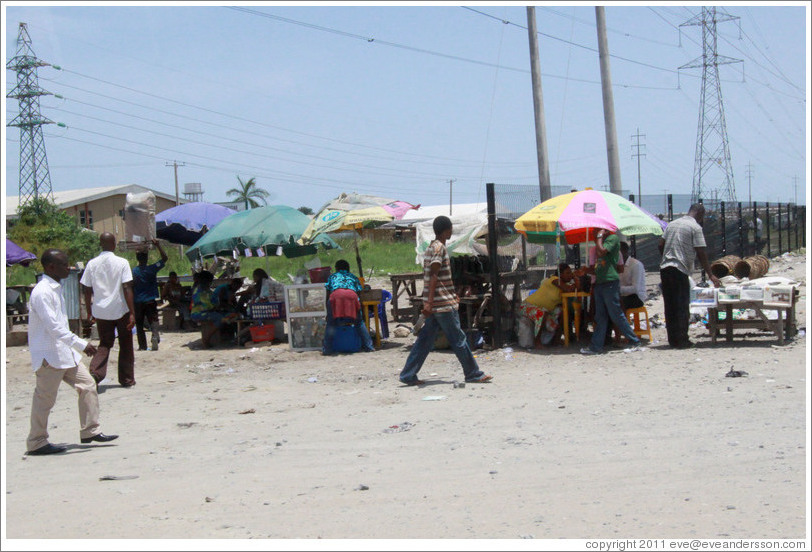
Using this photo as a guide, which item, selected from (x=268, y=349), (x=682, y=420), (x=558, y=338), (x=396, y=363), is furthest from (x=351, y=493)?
(x=268, y=349)

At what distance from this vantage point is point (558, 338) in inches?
512

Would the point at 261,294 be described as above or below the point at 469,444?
above

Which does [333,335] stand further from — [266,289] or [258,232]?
[258,232]

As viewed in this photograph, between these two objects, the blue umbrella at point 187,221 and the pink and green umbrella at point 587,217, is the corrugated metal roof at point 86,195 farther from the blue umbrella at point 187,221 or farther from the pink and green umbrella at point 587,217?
the pink and green umbrella at point 587,217

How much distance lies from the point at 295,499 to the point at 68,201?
56769mm

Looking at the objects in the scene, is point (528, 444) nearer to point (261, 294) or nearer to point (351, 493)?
point (351, 493)

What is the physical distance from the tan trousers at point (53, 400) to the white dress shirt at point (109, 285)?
8.66 ft

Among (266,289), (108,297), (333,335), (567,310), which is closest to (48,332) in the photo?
(108,297)

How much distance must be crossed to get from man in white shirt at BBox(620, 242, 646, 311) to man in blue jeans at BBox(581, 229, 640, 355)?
2.67ft

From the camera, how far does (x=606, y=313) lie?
11906mm

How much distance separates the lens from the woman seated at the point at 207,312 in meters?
14.9

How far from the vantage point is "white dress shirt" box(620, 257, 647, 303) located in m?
12.6

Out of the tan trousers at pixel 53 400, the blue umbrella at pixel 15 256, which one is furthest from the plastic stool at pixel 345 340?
the blue umbrella at pixel 15 256

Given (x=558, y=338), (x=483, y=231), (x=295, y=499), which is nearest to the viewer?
(x=295, y=499)
